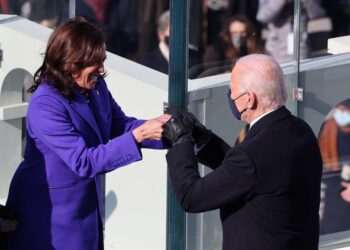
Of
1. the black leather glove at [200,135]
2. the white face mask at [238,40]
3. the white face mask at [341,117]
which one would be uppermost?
the white face mask at [238,40]

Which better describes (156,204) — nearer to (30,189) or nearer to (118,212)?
(118,212)

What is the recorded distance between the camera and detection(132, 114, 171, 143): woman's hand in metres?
3.29

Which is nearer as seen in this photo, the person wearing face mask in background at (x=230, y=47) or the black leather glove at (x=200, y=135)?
the black leather glove at (x=200, y=135)

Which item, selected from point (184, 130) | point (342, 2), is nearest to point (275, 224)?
point (184, 130)

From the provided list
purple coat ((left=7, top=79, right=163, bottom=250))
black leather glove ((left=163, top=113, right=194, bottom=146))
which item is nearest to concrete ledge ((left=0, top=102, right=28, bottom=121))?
purple coat ((left=7, top=79, right=163, bottom=250))

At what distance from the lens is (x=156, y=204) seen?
4578 mm

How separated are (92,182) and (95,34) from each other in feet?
1.70

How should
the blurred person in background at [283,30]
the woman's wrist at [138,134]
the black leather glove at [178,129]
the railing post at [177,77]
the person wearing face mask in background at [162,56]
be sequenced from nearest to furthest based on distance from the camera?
1. the black leather glove at [178,129]
2. the woman's wrist at [138,134]
3. the railing post at [177,77]
4. the person wearing face mask in background at [162,56]
5. the blurred person in background at [283,30]

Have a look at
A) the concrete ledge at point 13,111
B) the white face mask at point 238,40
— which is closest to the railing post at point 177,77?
the white face mask at point 238,40

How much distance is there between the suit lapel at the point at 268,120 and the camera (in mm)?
3061

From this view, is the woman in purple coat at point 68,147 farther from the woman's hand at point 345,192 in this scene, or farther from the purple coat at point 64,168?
the woman's hand at point 345,192

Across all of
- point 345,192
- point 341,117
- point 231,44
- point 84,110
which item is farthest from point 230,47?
point 84,110

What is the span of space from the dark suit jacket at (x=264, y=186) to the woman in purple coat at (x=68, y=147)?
0.88ft

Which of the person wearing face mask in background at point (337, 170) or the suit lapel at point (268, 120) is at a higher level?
the suit lapel at point (268, 120)
